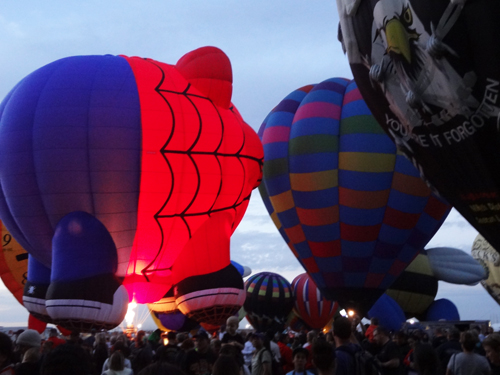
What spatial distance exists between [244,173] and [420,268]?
8051 mm

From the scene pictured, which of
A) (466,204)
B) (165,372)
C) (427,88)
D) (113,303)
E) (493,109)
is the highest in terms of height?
(427,88)

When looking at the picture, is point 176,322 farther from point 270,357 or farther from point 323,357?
point 323,357

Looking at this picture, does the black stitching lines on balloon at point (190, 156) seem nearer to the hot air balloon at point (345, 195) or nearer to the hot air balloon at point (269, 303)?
the hot air balloon at point (345, 195)

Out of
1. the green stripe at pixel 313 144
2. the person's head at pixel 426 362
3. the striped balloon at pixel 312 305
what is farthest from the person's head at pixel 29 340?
the striped balloon at pixel 312 305

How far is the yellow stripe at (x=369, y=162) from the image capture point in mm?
11587

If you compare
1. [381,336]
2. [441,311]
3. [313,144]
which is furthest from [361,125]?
[381,336]

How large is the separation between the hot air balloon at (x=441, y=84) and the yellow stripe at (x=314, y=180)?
456 centimetres

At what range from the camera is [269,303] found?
1945cm

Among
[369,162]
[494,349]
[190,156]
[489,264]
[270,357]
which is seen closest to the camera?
[494,349]

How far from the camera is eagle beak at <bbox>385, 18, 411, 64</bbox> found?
6.02 metres

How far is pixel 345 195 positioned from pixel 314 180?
0.65 meters

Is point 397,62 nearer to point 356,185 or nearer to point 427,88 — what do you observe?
point 427,88

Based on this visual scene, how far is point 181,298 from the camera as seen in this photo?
9.08 m

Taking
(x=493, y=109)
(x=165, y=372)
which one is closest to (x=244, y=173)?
(x=493, y=109)
